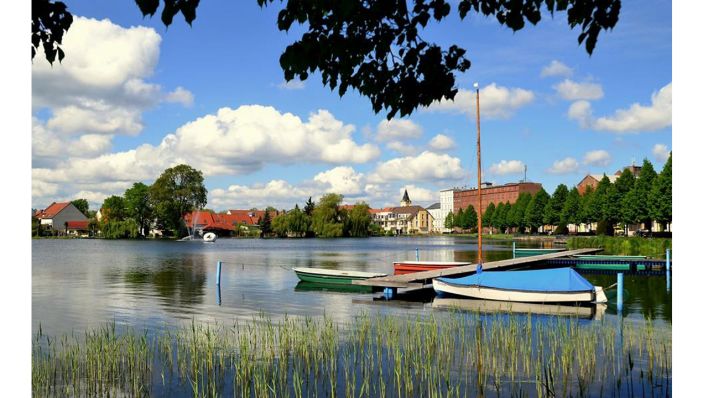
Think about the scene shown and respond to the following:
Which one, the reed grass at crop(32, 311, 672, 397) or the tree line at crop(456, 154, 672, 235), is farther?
the tree line at crop(456, 154, 672, 235)

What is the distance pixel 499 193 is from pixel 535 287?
353ft

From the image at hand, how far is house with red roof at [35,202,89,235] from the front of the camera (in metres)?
102

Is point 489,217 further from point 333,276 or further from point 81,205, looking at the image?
point 333,276

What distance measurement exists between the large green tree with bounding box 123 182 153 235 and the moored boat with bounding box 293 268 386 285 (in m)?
64.4

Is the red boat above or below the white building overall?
below

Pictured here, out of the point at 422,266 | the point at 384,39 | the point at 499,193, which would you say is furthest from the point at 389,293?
the point at 499,193

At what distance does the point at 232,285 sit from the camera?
2520 cm

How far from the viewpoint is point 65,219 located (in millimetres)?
106062

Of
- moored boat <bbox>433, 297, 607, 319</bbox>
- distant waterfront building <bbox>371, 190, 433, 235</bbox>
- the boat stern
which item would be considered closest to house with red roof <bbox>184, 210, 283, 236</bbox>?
distant waterfront building <bbox>371, 190, 433, 235</bbox>

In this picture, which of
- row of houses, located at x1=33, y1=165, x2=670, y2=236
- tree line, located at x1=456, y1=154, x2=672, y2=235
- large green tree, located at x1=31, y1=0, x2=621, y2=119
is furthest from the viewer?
row of houses, located at x1=33, y1=165, x2=670, y2=236

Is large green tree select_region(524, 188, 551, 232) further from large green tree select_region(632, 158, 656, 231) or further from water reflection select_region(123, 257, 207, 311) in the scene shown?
water reflection select_region(123, 257, 207, 311)
